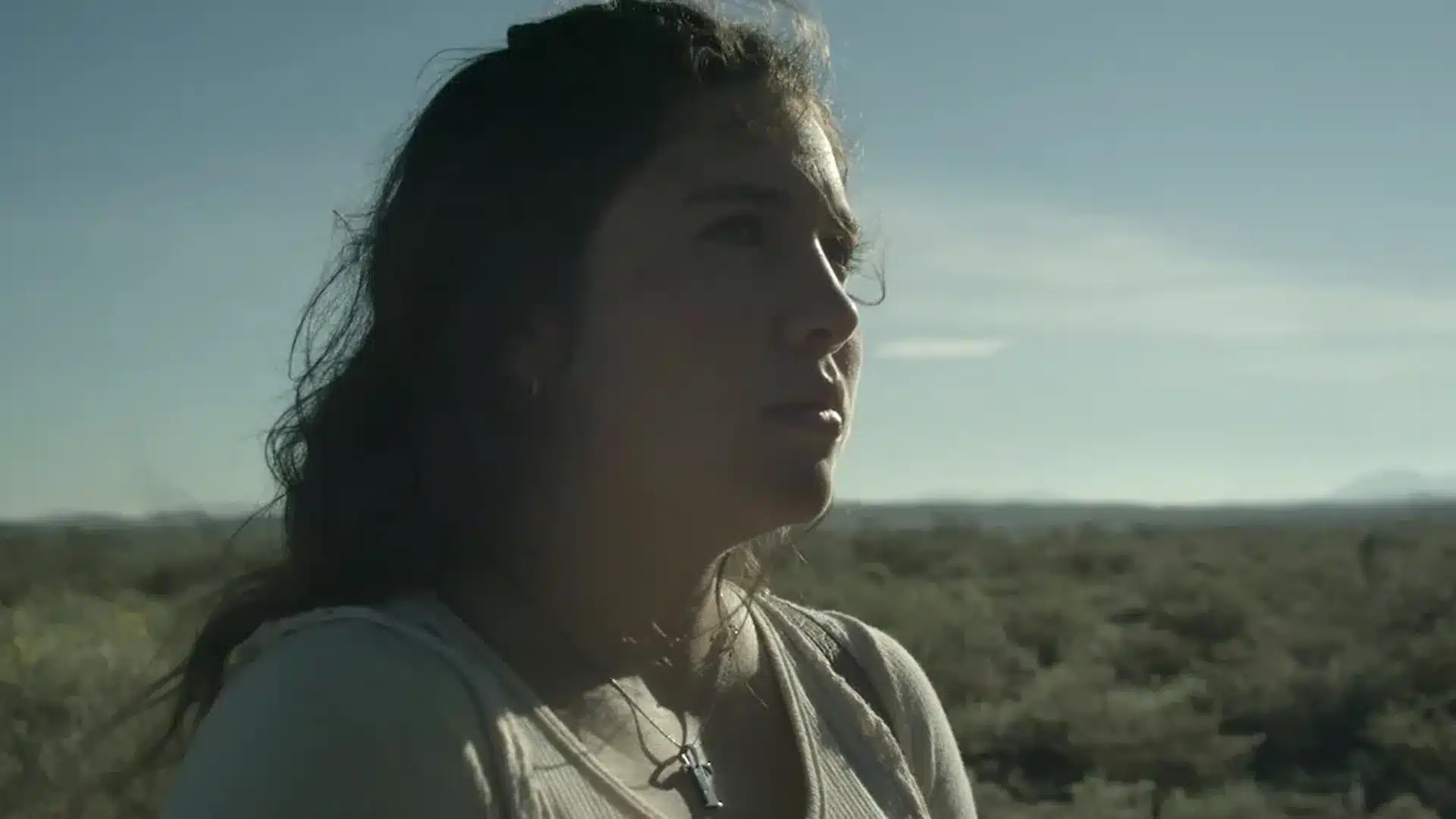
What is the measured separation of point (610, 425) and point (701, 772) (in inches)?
15.9

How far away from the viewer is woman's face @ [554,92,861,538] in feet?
5.41

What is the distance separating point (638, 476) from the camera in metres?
1.71

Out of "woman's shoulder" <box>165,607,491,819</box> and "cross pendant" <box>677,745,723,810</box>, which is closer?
"woman's shoulder" <box>165,607,491,819</box>

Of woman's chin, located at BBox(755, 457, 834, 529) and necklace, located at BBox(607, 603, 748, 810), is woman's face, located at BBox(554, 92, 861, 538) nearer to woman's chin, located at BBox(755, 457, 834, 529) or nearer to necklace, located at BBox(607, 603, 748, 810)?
woman's chin, located at BBox(755, 457, 834, 529)

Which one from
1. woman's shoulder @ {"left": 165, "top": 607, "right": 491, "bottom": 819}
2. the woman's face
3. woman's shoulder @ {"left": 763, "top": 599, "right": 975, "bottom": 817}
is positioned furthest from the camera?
woman's shoulder @ {"left": 763, "top": 599, "right": 975, "bottom": 817}

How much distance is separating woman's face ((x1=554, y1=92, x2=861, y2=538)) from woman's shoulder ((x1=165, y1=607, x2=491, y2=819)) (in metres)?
0.35

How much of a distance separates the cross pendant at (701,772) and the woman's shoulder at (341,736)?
0.33m

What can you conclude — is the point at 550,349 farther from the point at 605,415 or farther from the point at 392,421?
the point at 392,421

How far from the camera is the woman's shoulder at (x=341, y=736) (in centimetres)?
135

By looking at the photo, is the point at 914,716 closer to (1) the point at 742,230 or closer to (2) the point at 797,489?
(2) the point at 797,489

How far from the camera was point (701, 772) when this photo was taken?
1.71 metres

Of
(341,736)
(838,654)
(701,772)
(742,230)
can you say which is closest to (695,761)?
(701,772)

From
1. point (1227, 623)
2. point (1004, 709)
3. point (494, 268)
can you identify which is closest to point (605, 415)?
point (494, 268)

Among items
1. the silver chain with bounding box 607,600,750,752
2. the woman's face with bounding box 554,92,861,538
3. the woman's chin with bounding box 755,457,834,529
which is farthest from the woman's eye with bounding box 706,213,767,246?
the silver chain with bounding box 607,600,750,752
